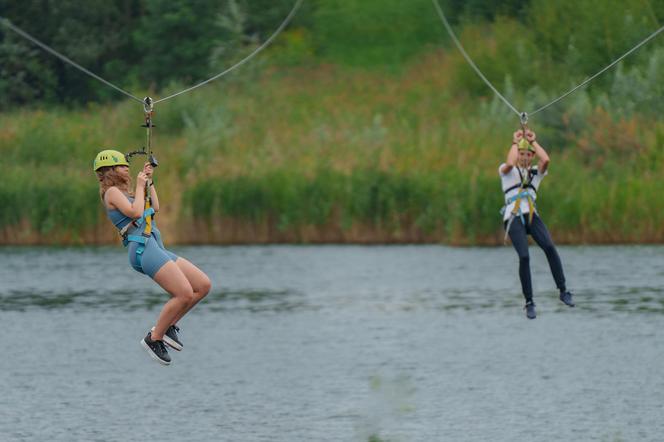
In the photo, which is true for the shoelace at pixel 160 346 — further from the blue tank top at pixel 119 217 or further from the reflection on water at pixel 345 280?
the reflection on water at pixel 345 280

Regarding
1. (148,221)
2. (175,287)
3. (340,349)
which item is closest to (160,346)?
(175,287)

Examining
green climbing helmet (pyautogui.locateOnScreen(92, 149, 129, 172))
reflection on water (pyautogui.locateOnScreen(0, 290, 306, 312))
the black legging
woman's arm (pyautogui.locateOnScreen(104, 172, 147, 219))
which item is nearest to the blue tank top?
woman's arm (pyautogui.locateOnScreen(104, 172, 147, 219))

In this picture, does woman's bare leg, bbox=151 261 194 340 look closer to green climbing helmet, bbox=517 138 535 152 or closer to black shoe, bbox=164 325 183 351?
black shoe, bbox=164 325 183 351

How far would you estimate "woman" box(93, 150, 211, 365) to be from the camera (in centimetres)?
1736

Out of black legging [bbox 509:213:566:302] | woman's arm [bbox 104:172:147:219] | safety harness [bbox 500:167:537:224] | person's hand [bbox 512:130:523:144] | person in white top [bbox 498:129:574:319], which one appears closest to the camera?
woman's arm [bbox 104:172:147:219]

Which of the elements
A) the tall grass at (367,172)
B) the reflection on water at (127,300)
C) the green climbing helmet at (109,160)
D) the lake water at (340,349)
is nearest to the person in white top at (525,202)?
the lake water at (340,349)

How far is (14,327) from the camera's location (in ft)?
133

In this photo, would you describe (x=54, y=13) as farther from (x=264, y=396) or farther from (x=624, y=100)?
(x=264, y=396)

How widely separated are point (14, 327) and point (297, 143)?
15.9m

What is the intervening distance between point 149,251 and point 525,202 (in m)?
5.63

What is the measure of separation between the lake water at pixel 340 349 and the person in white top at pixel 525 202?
2.50 meters

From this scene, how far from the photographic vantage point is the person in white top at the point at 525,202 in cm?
2028

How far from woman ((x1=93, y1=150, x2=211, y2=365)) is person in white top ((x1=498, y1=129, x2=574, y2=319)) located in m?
4.61

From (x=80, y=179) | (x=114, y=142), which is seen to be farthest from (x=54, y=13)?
(x=80, y=179)
